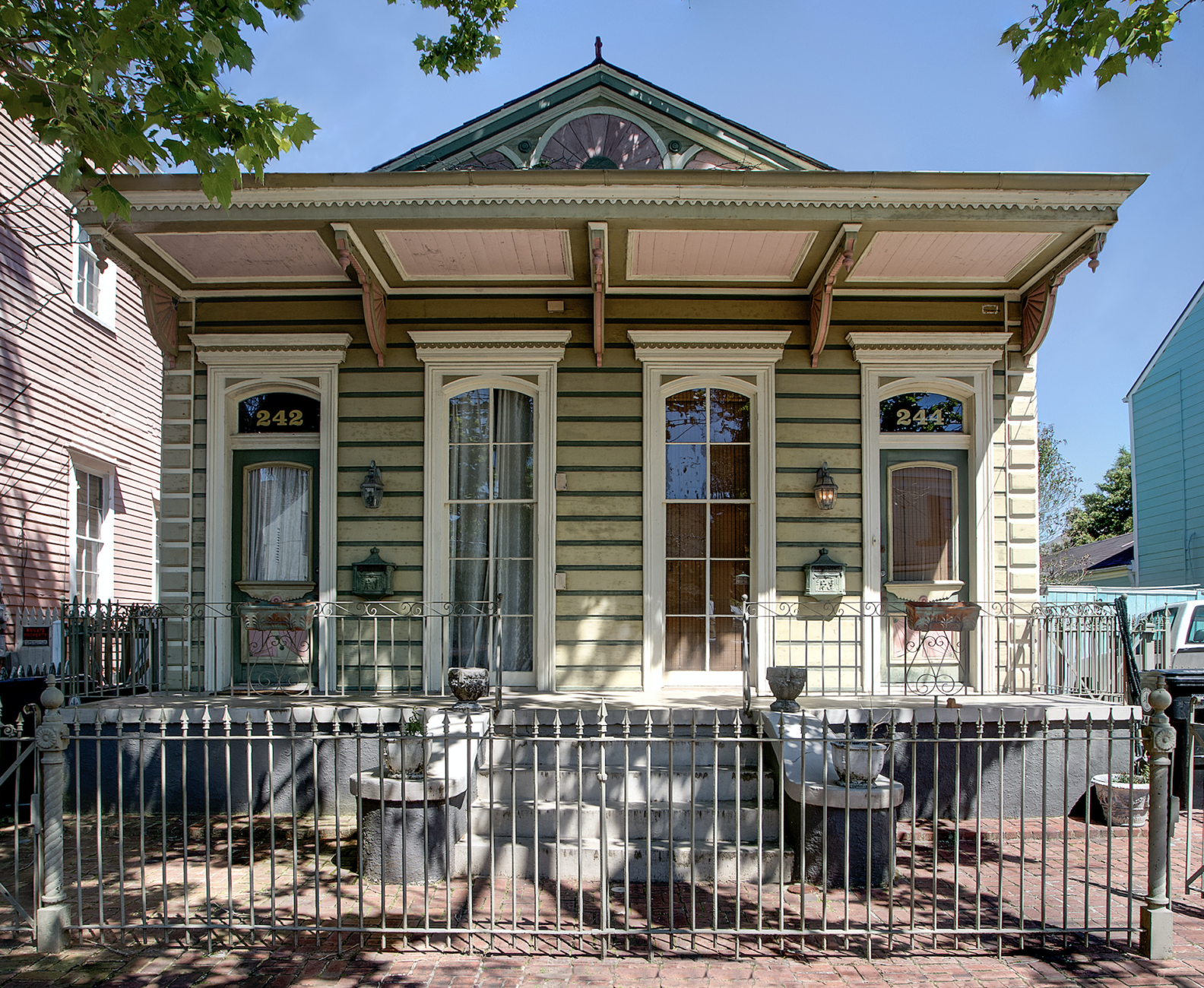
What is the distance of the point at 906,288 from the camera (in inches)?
333

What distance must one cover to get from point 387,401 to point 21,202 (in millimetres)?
6308

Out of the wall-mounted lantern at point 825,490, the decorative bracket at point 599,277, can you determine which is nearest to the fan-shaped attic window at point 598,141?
the decorative bracket at point 599,277

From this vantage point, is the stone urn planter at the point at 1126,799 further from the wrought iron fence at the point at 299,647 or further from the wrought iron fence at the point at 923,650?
the wrought iron fence at the point at 299,647

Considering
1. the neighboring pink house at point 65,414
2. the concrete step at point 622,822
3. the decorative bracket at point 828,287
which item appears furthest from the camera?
the neighboring pink house at point 65,414

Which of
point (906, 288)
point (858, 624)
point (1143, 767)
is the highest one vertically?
point (906, 288)

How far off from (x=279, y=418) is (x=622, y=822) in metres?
5.23

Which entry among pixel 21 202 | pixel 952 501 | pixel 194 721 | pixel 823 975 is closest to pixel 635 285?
pixel 952 501

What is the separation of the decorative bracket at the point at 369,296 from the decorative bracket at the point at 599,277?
1.97 metres

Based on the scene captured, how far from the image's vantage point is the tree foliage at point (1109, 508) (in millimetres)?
39188

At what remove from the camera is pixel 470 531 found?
27.9ft

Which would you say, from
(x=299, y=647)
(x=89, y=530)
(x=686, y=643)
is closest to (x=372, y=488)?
(x=299, y=647)

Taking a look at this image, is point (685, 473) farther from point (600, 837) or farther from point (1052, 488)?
point (1052, 488)

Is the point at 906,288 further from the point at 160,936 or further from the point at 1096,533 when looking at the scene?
the point at 1096,533

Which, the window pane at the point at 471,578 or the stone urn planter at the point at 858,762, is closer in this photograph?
the stone urn planter at the point at 858,762
